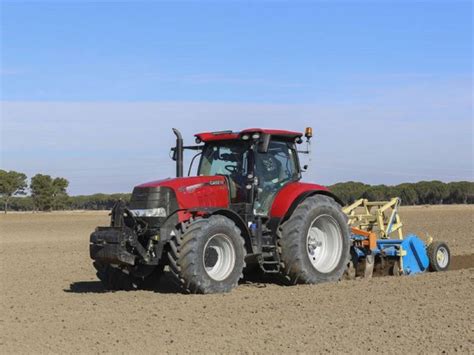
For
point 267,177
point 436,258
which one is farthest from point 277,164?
point 436,258

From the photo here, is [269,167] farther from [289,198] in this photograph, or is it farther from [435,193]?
[435,193]

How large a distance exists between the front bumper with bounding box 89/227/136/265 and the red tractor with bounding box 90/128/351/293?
0.04 feet

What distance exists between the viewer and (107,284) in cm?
1023

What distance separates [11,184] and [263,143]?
70.3 meters

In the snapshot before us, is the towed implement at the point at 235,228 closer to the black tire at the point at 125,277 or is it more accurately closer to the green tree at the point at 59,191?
the black tire at the point at 125,277

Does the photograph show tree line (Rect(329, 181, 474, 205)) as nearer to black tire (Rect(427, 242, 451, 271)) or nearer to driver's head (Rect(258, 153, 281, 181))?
black tire (Rect(427, 242, 451, 271))

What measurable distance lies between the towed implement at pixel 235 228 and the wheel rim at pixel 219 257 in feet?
0.04

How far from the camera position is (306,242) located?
10258 mm

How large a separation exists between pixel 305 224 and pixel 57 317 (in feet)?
12.8

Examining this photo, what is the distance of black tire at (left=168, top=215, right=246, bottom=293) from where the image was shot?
353 inches

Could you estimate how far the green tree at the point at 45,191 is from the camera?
7438 centimetres

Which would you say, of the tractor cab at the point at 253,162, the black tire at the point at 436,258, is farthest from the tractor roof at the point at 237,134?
the black tire at the point at 436,258

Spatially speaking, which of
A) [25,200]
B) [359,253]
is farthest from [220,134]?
[25,200]

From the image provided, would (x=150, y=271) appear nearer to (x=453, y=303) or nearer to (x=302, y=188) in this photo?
(x=302, y=188)
